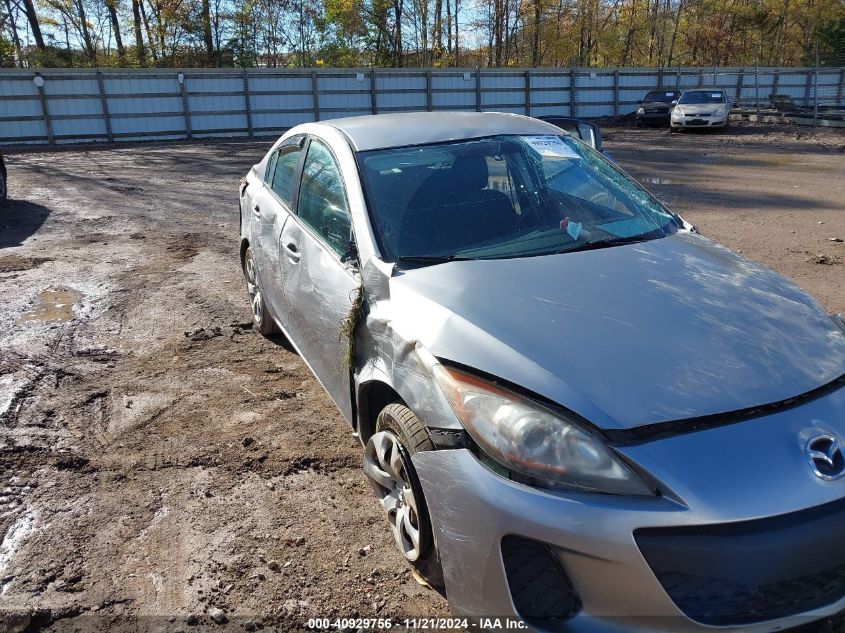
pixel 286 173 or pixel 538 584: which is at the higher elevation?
pixel 286 173

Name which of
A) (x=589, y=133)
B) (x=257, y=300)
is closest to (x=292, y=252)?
(x=257, y=300)

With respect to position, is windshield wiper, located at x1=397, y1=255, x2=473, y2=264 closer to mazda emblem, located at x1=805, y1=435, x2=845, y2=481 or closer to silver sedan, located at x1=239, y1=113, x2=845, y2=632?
silver sedan, located at x1=239, y1=113, x2=845, y2=632

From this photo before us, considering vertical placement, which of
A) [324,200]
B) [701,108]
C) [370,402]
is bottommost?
[370,402]

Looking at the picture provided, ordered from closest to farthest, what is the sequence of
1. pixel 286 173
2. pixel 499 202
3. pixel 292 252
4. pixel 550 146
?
pixel 499 202 < pixel 292 252 < pixel 550 146 < pixel 286 173

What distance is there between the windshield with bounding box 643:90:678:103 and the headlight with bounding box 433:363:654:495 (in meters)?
28.4

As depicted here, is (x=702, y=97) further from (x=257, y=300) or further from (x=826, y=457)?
(x=826, y=457)

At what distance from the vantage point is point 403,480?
8.09 ft

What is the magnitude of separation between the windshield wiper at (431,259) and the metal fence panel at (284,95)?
24.1 meters

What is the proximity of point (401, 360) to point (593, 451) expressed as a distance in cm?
81

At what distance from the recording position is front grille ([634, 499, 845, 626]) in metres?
1.73

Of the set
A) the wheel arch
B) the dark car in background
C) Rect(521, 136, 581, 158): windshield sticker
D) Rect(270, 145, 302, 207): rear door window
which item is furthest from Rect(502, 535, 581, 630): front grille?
the dark car in background

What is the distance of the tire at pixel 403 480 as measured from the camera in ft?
7.51

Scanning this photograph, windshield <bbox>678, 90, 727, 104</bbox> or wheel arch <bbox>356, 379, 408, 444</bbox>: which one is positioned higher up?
windshield <bbox>678, 90, 727, 104</bbox>

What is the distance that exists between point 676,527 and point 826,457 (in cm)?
51
